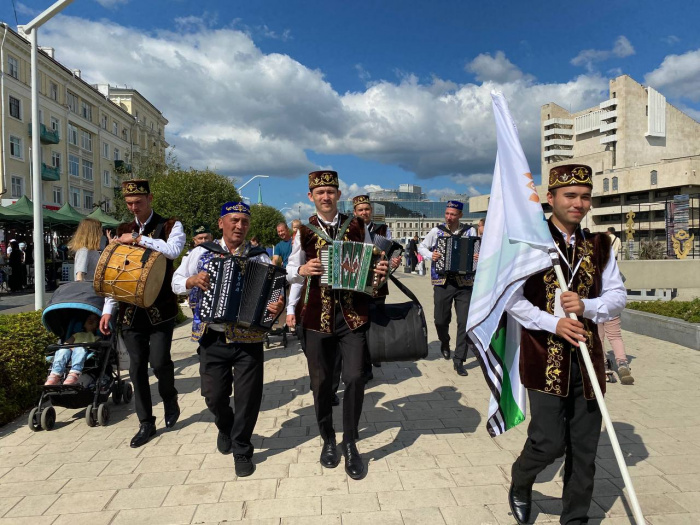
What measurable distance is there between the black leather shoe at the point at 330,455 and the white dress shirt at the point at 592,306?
2.01 m

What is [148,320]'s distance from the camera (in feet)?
15.4

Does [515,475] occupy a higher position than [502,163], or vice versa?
[502,163]

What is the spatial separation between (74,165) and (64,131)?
13.0 ft

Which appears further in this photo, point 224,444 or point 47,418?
point 47,418

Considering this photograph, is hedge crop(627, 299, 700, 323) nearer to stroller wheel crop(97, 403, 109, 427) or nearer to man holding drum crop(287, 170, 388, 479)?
man holding drum crop(287, 170, 388, 479)

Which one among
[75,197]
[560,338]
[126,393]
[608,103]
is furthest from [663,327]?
[608,103]

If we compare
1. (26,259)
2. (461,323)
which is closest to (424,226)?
(26,259)

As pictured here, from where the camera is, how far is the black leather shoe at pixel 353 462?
3.85m

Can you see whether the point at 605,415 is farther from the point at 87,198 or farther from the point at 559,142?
the point at 559,142

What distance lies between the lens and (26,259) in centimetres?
2364

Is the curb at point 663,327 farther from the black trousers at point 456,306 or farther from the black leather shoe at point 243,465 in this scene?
the black leather shoe at point 243,465

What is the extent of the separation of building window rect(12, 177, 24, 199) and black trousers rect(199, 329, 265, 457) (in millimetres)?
41925

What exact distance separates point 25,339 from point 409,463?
15.7 ft

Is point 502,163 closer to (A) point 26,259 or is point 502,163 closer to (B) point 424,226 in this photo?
(A) point 26,259
